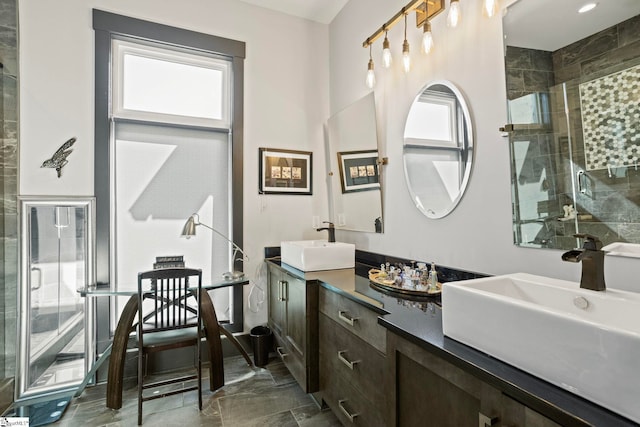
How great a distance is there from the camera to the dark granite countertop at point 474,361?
0.61 meters

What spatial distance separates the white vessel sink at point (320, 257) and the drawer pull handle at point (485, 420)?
4.56ft

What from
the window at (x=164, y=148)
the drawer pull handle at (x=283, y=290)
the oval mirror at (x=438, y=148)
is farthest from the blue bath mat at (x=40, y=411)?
the oval mirror at (x=438, y=148)

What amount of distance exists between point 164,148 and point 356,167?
5.16 ft

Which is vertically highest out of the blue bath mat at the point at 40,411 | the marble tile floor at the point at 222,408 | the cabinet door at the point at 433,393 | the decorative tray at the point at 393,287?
the decorative tray at the point at 393,287

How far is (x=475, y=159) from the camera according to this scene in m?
1.51

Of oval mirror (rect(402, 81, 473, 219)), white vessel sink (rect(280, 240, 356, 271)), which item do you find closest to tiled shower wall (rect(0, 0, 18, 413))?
white vessel sink (rect(280, 240, 356, 271))

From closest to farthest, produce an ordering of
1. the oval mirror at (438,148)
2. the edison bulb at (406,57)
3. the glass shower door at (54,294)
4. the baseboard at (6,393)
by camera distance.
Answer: the oval mirror at (438,148) → the edison bulb at (406,57) → the baseboard at (6,393) → the glass shower door at (54,294)

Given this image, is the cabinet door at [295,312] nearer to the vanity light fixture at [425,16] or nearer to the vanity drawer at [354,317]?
the vanity drawer at [354,317]

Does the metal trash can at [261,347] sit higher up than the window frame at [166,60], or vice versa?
the window frame at [166,60]

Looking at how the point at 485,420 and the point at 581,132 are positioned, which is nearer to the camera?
the point at 485,420

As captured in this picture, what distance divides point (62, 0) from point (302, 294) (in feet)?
8.79

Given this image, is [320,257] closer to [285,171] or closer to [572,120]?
[285,171]

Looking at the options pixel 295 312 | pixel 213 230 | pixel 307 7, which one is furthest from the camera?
pixel 307 7

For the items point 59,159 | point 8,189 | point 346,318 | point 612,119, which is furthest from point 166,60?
point 612,119
